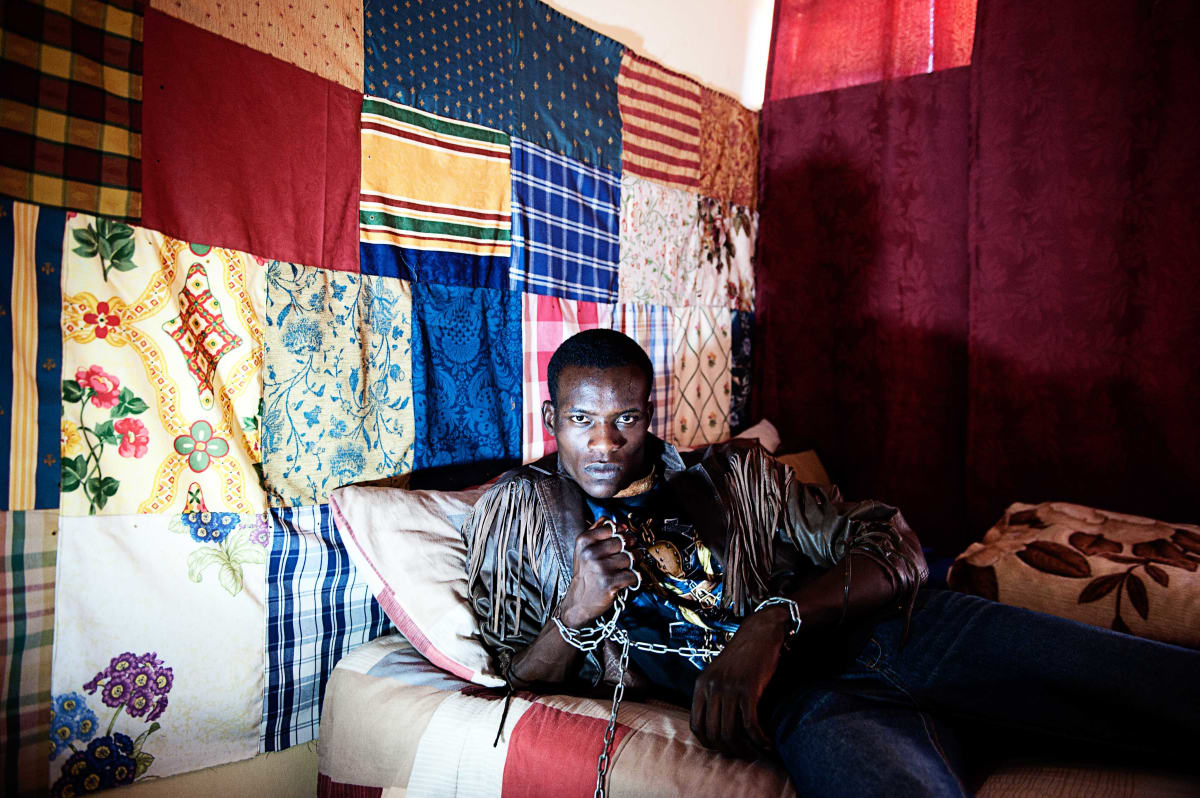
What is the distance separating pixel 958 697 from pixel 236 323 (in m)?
1.60

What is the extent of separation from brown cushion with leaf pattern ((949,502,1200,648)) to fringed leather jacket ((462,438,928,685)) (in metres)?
0.62

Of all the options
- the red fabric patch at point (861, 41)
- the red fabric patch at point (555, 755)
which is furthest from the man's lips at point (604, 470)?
the red fabric patch at point (861, 41)

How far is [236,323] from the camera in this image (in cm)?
148

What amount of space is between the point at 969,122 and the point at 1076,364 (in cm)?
97

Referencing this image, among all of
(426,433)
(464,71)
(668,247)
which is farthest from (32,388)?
(668,247)

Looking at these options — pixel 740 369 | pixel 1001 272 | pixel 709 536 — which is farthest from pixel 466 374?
pixel 1001 272

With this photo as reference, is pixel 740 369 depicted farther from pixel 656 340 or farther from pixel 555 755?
pixel 555 755

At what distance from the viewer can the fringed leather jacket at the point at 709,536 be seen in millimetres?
1392

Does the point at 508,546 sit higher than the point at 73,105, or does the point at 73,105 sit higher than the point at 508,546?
the point at 73,105

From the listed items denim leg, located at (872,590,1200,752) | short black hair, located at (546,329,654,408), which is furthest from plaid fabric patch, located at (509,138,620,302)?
denim leg, located at (872,590,1200,752)

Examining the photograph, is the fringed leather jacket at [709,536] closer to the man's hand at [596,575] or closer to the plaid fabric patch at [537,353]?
the man's hand at [596,575]

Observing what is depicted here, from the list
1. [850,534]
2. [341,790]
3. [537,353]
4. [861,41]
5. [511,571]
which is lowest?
[341,790]

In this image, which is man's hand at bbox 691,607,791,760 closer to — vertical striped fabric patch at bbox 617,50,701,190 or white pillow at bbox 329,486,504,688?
white pillow at bbox 329,486,504,688

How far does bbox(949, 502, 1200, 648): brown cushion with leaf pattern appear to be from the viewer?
5.24ft
